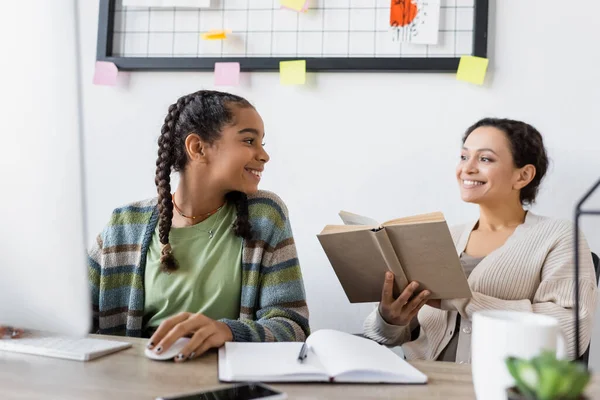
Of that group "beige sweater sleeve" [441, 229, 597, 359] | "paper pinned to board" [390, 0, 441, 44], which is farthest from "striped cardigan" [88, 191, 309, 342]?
"paper pinned to board" [390, 0, 441, 44]

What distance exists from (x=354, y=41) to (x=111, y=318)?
1074 millimetres

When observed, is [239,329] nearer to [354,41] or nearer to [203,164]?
[203,164]

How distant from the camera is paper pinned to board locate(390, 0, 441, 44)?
1923 millimetres

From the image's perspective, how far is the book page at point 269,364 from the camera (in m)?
0.89

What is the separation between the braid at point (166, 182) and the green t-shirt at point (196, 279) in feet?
0.07

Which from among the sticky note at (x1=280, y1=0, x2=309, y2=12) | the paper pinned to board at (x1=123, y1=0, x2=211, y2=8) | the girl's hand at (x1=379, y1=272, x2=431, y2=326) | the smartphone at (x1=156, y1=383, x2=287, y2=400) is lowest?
the girl's hand at (x1=379, y1=272, x2=431, y2=326)

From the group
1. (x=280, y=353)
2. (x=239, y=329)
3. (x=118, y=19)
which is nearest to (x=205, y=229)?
(x=239, y=329)

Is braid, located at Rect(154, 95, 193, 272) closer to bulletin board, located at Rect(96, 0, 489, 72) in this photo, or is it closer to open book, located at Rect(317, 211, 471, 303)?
open book, located at Rect(317, 211, 471, 303)

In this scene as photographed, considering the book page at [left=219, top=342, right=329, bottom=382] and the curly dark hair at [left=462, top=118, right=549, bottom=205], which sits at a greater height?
the curly dark hair at [left=462, top=118, right=549, bottom=205]

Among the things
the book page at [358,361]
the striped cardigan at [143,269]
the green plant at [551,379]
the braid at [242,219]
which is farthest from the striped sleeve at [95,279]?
the green plant at [551,379]

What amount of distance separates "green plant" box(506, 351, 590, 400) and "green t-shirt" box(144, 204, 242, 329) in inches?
38.4

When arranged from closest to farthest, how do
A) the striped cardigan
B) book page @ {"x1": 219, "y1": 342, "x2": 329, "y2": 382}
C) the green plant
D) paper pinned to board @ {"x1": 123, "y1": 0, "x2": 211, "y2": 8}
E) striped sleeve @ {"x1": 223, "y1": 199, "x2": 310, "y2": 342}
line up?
the green plant
book page @ {"x1": 219, "y1": 342, "x2": 329, "y2": 382}
striped sleeve @ {"x1": 223, "y1": 199, "x2": 310, "y2": 342}
the striped cardigan
paper pinned to board @ {"x1": 123, "y1": 0, "x2": 211, "y2": 8}

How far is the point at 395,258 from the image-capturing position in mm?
1411

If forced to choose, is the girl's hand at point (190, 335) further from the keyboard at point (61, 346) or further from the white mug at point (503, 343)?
the white mug at point (503, 343)
